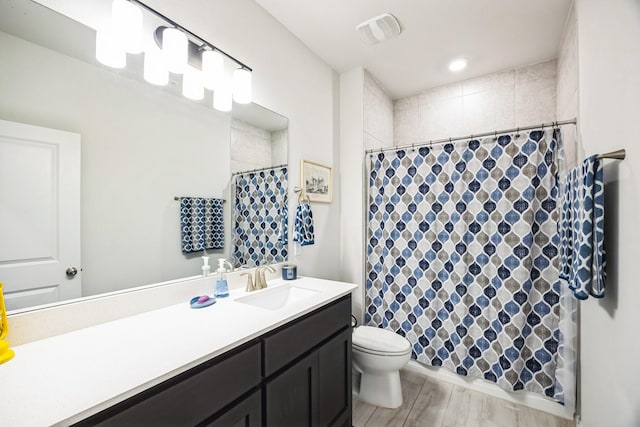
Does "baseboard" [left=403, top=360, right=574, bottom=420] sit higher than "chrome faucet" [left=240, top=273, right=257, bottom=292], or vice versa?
"chrome faucet" [left=240, top=273, right=257, bottom=292]

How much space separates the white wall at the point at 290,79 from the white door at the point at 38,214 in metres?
0.54

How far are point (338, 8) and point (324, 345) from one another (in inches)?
77.1

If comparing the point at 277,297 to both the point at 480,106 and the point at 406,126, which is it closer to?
the point at 406,126

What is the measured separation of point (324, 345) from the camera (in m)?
1.38

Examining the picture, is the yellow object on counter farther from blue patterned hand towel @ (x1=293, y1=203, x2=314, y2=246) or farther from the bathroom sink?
blue patterned hand towel @ (x1=293, y1=203, x2=314, y2=246)

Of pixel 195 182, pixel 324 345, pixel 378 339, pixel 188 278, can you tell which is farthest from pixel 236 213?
pixel 378 339

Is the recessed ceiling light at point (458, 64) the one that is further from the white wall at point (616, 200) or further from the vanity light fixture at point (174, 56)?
the vanity light fixture at point (174, 56)

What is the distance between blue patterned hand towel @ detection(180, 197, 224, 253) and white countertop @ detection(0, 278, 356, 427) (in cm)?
32

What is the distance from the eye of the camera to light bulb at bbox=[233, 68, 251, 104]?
60.2 inches

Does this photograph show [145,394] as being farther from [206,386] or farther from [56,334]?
[56,334]

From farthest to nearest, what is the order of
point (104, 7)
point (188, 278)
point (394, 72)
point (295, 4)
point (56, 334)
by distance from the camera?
point (394, 72), point (295, 4), point (188, 278), point (104, 7), point (56, 334)

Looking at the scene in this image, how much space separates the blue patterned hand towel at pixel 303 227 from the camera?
191 centimetres

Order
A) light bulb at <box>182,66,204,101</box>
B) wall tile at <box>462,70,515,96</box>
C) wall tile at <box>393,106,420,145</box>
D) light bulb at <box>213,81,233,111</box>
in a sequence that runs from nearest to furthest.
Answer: light bulb at <box>182,66,204,101</box>, light bulb at <box>213,81,233,111</box>, wall tile at <box>462,70,515,96</box>, wall tile at <box>393,106,420,145</box>

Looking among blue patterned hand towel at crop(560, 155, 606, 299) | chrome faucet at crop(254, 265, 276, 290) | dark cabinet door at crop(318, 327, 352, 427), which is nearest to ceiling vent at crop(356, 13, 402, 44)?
blue patterned hand towel at crop(560, 155, 606, 299)
